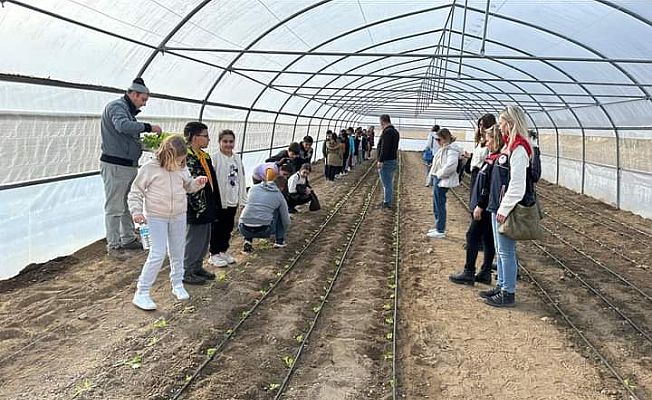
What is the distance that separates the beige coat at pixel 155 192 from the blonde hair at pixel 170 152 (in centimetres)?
6

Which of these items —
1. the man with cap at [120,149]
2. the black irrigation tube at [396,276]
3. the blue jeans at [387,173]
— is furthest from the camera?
the blue jeans at [387,173]

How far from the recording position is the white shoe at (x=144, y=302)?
4.85 metres

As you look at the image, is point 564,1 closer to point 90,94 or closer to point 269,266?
point 269,266

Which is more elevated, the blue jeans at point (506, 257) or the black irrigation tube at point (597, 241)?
the blue jeans at point (506, 257)

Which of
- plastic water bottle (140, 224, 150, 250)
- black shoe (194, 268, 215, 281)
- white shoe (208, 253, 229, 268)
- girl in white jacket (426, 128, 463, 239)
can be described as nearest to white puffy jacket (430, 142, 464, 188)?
girl in white jacket (426, 128, 463, 239)

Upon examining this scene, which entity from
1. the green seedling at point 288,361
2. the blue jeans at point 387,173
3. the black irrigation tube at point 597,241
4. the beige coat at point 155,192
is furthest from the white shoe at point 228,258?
the black irrigation tube at point 597,241

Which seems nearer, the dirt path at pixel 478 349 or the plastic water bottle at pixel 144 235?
the dirt path at pixel 478 349

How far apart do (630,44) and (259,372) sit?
770 cm

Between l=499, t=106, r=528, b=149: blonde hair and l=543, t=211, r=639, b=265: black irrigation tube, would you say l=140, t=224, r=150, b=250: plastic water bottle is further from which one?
l=543, t=211, r=639, b=265: black irrigation tube

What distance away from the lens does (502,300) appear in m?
5.43

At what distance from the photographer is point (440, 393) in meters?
3.71

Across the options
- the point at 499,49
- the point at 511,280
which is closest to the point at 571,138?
the point at 499,49

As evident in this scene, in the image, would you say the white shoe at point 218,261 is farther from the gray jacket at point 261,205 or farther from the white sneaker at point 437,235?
the white sneaker at point 437,235

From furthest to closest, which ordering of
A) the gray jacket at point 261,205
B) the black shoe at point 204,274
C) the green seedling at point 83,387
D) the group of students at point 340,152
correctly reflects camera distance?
the group of students at point 340,152
the gray jacket at point 261,205
the black shoe at point 204,274
the green seedling at point 83,387
